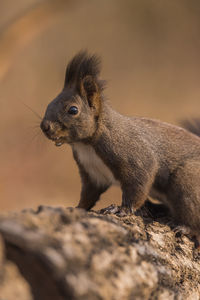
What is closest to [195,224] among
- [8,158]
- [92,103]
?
[92,103]

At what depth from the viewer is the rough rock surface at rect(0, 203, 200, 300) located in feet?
3.16

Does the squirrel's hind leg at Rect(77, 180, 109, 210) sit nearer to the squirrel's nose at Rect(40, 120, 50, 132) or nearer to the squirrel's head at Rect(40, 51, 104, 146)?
the squirrel's head at Rect(40, 51, 104, 146)

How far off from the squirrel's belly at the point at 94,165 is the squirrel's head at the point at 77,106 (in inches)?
2.5

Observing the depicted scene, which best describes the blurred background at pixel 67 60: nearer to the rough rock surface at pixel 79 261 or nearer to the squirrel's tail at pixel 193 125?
the squirrel's tail at pixel 193 125

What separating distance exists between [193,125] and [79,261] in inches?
65.4

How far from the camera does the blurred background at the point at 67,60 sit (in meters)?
5.01

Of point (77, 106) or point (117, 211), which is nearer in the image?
point (117, 211)

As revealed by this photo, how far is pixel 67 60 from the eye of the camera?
511cm

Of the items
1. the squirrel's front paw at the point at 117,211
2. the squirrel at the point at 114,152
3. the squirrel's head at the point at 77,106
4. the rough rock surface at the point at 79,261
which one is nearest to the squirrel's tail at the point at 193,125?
the squirrel at the point at 114,152

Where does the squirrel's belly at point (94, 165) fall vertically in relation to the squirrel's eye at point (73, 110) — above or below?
below

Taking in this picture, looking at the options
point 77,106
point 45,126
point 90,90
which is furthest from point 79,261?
point 90,90

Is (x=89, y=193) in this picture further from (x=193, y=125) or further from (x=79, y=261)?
(x=79, y=261)

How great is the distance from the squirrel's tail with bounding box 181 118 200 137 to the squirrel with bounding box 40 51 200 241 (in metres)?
0.46

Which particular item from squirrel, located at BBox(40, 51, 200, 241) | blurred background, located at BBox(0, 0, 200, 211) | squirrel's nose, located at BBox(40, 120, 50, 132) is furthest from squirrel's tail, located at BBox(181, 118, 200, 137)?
blurred background, located at BBox(0, 0, 200, 211)
